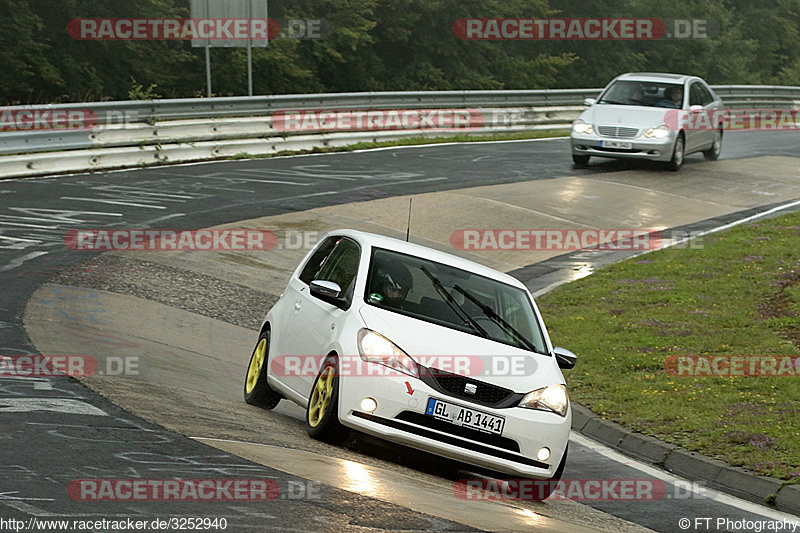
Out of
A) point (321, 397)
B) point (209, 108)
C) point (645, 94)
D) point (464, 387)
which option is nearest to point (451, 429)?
point (464, 387)

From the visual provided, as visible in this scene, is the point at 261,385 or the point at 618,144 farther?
the point at 618,144

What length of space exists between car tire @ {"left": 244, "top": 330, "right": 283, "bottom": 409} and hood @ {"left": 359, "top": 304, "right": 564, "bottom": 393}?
1.63 meters

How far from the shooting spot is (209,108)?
2623 centimetres

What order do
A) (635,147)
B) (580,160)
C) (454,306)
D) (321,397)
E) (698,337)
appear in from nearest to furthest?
(321,397) → (454,306) → (698,337) → (635,147) → (580,160)

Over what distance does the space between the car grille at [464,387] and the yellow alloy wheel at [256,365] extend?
2306 mm

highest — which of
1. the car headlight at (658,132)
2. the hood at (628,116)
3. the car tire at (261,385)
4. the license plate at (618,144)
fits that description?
the hood at (628,116)

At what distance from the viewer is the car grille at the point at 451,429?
7492mm

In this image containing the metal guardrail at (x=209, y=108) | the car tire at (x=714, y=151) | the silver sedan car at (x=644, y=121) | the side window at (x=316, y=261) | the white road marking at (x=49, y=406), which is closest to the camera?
the white road marking at (x=49, y=406)

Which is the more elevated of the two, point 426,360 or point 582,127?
point 582,127

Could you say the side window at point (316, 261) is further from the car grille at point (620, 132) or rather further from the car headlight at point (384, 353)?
the car grille at point (620, 132)

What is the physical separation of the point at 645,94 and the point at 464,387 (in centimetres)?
1944

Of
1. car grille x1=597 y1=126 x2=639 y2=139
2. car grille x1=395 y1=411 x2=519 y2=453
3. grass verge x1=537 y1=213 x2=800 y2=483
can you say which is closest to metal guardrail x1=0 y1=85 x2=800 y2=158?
car grille x1=597 y1=126 x2=639 y2=139

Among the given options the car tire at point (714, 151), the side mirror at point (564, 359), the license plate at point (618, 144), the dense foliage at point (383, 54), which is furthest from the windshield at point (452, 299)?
the car tire at point (714, 151)

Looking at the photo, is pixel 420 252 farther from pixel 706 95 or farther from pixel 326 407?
pixel 706 95
